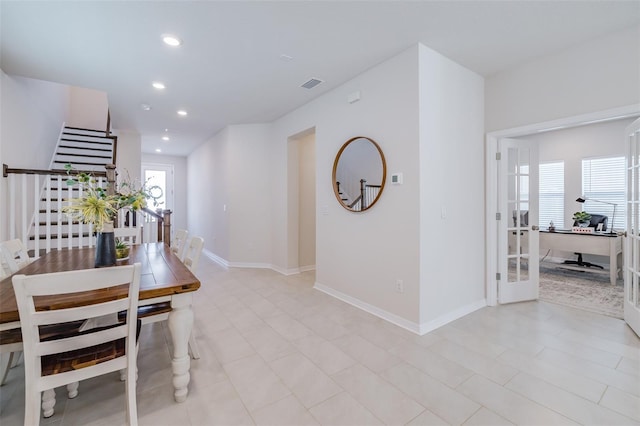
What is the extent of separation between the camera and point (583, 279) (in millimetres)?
4410

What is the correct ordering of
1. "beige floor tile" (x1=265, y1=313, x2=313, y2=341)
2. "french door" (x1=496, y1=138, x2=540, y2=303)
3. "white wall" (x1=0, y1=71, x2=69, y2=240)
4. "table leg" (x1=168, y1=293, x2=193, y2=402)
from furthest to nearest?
"french door" (x1=496, y1=138, x2=540, y2=303) < "white wall" (x1=0, y1=71, x2=69, y2=240) < "beige floor tile" (x1=265, y1=313, x2=313, y2=341) < "table leg" (x1=168, y1=293, x2=193, y2=402)

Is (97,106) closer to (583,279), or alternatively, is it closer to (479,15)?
(479,15)

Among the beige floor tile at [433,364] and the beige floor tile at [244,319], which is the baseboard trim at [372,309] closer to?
the beige floor tile at [433,364]

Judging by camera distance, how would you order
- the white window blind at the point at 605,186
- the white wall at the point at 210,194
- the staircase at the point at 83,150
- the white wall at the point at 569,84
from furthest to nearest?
the white wall at the point at 210,194 → the staircase at the point at 83,150 → the white window blind at the point at 605,186 → the white wall at the point at 569,84

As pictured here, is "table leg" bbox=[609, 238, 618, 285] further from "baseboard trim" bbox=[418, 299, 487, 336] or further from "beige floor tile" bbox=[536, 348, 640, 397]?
"beige floor tile" bbox=[536, 348, 640, 397]

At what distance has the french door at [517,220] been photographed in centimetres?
333

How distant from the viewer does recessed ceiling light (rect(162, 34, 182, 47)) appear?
2.48 meters

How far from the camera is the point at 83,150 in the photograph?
217 inches

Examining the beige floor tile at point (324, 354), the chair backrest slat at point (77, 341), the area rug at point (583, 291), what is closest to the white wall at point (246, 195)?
the beige floor tile at point (324, 354)

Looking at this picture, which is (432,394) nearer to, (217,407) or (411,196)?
(217,407)

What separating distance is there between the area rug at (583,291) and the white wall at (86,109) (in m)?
9.15

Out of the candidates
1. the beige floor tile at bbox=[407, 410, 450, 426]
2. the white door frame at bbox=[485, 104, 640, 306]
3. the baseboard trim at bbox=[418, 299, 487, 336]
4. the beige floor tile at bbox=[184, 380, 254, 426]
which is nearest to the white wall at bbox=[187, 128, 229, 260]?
the beige floor tile at bbox=[184, 380, 254, 426]

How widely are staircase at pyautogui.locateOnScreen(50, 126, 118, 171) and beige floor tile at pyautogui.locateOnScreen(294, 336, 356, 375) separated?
206 inches

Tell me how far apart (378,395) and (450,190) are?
6.83 feet
